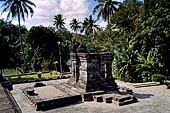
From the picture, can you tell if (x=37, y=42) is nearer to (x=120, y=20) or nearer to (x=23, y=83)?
(x=23, y=83)

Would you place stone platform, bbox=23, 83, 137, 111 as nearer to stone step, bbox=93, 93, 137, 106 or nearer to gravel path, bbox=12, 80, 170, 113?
stone step, bbox=93, 93, 137, 106

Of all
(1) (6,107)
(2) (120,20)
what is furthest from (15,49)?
(1) (6,107)

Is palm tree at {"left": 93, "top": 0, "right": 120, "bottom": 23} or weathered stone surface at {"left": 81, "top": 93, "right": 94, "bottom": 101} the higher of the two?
palm tree at {"left": 93, "top": 0, "right": 120, "bottom": 23}

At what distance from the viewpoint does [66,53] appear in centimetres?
3019

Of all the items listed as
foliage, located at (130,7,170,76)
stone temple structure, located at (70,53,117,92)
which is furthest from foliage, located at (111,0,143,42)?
stone temple structure, located at (70,53,117,92)

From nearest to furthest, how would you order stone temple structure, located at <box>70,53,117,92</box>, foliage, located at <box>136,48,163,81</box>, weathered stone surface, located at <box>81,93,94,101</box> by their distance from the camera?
1. weathered stone surface, located at <box>81,93,94,101</box>
2. stone temple structure, located at <box>70,53,117,92</box>
3. foliage, located at <box>136,48,163,81</box>

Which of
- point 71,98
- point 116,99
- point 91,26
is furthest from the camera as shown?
point 91,26

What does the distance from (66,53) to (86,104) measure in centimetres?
2099

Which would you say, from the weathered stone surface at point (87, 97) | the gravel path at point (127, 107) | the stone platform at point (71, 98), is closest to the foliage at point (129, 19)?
the gravel path at point (127, 107)

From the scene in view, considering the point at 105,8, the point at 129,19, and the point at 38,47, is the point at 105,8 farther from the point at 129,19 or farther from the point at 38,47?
the point at 38,47

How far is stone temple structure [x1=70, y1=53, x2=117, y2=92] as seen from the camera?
11.1 meters

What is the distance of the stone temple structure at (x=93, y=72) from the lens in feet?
36.3

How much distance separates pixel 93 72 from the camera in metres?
11.2

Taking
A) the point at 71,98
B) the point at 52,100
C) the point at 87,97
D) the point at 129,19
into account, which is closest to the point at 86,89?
the point at 87,97
